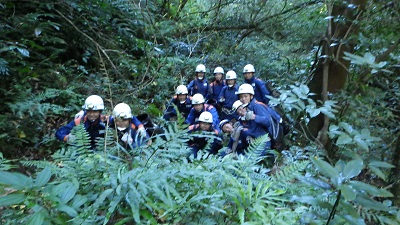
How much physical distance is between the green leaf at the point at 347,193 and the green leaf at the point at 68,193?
1.25m

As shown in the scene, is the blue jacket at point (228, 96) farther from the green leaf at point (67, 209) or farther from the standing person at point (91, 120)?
the green leaf at point (67, 209)

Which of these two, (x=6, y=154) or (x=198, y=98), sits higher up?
(x=198, y=98)

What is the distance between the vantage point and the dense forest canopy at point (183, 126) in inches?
73.3

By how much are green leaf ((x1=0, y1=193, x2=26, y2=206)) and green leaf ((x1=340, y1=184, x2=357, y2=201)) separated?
136cm

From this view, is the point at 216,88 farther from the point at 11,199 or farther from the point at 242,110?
the point at 11,199

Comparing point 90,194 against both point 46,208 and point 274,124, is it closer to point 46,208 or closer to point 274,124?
point 46,208

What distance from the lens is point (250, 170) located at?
8.83ft

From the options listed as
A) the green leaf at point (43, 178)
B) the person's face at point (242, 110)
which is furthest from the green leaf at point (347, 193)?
the person's face at point (242, 110)

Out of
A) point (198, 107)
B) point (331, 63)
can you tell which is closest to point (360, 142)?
point (331, 63)

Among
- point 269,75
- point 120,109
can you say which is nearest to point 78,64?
point 120,109

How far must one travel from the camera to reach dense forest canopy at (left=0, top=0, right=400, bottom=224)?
6.10ft

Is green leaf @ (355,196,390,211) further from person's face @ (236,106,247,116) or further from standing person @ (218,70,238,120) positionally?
standing person @ (218,70,238,120)

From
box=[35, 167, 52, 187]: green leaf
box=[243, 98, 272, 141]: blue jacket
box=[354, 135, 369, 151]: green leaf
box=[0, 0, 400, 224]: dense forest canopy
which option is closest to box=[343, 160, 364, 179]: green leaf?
box=[0, 0, 400, 224]: dense forest canopy

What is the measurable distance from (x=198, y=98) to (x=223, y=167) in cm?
502
